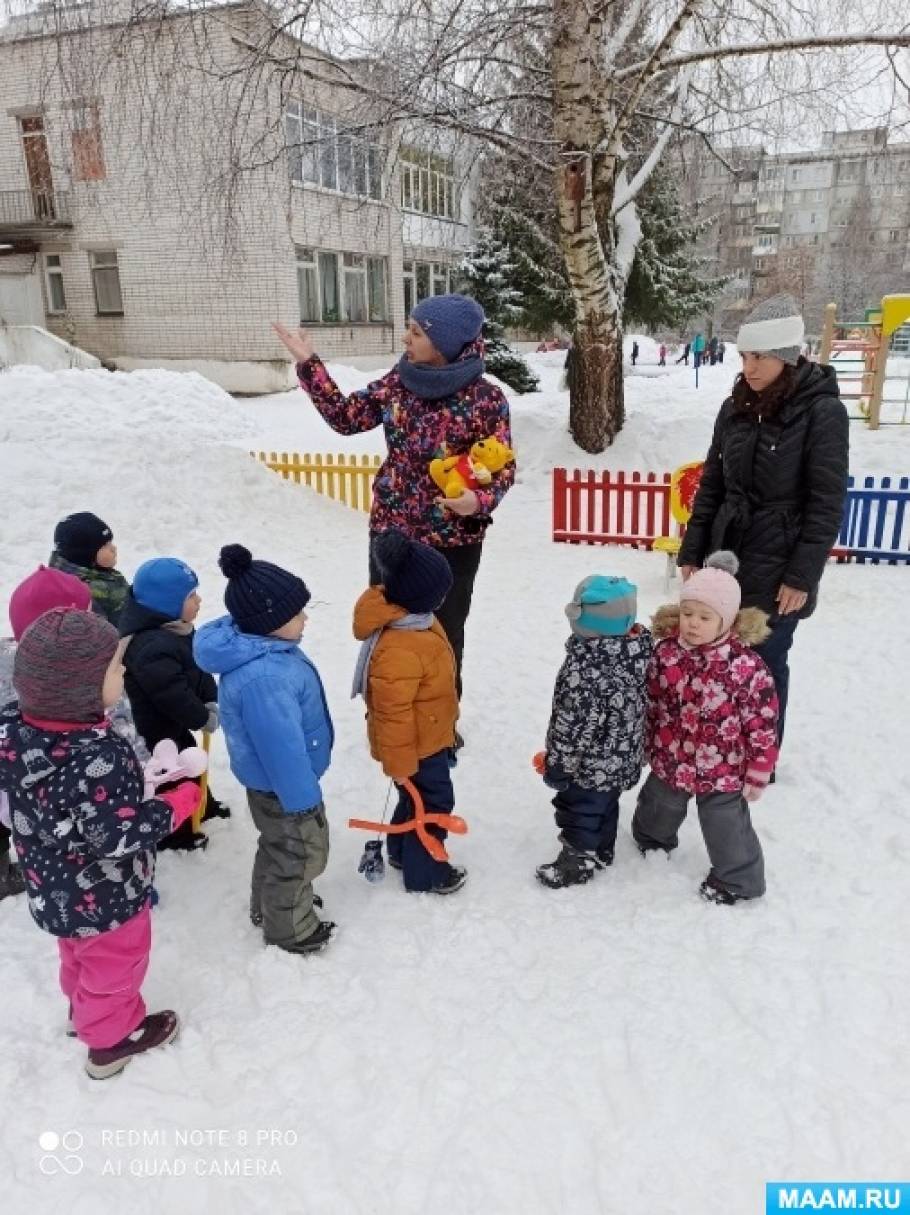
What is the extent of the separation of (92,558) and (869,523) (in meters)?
7.61

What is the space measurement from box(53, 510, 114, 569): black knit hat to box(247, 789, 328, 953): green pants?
1.53 m

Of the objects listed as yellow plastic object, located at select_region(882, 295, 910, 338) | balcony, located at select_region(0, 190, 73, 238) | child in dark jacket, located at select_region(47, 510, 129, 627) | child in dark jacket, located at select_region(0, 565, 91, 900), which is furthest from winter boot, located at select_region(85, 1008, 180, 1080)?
balcony, located at select_region(0, 190, 73, 238)

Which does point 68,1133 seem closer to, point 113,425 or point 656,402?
point 113,425

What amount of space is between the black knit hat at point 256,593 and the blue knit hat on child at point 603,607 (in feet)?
3.52

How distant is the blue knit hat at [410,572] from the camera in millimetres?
2934

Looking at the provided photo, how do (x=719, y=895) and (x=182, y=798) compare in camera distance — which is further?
(x=719, y=895)

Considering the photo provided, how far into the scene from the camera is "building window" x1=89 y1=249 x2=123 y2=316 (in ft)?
68.5

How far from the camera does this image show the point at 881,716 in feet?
16.3

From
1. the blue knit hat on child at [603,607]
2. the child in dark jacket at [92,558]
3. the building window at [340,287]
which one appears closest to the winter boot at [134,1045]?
the child in dark jacket at [92,558]

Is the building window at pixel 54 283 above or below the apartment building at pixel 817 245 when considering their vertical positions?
below

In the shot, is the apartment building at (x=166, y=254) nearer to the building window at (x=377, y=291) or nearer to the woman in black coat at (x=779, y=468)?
the building window at (x=377, y=291)

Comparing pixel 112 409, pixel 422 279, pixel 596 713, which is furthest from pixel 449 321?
pixel 422 279

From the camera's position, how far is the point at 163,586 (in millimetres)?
3303

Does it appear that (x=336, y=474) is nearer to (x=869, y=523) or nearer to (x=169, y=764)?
(x=869, y=523)
